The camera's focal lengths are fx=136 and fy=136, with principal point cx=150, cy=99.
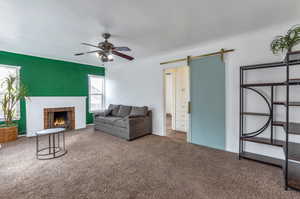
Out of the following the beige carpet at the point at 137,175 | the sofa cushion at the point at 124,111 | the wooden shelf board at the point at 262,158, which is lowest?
the beige carpet at the point at 137,175

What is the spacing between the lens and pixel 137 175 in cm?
221

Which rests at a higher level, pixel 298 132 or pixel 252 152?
pixel 298 132

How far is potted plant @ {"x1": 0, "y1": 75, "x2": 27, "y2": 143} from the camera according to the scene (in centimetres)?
375

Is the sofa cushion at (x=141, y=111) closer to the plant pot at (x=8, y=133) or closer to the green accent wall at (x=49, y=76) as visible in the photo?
the green accent wall at (x=49, y=76)

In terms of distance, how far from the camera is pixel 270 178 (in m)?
2.10

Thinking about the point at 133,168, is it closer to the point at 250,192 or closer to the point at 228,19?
the point at 250,192

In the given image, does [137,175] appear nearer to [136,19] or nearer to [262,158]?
[262,158]

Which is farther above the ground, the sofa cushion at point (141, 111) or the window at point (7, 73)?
the window at point (7, 73)

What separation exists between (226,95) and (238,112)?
44cm

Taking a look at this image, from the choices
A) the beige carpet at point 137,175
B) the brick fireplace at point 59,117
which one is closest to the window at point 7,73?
the brick fireplace at point 59,117

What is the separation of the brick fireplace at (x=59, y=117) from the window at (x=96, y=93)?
3.17ft

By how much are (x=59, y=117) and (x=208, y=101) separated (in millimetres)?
5036

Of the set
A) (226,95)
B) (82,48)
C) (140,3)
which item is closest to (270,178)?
(226,95)

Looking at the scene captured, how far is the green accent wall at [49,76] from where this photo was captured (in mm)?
4264
